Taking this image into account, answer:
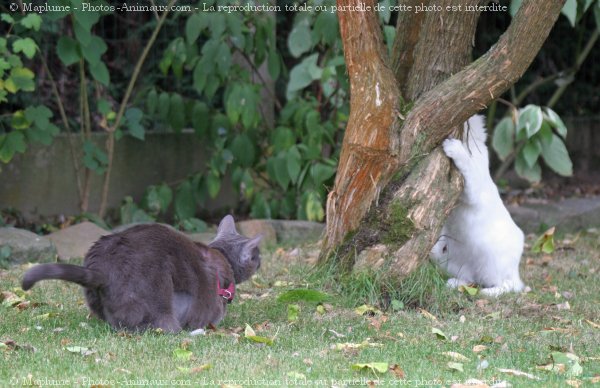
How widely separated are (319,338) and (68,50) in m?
3.75

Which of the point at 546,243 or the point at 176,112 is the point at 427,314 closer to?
the point at 546,243

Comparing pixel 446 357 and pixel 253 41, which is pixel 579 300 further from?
pixel 253 41

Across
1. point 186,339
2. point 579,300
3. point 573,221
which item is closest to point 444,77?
point 579,300

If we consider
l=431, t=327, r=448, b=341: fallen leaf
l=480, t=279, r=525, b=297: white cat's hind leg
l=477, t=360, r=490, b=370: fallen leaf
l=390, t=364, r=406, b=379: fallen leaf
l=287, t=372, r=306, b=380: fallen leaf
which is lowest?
l=480, t=279, r=525, b=297: white cat's hind leg

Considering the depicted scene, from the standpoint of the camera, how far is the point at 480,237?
590 centimetres

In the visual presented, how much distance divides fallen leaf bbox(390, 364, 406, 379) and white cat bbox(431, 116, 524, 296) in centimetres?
204

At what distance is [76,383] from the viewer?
3512 mm

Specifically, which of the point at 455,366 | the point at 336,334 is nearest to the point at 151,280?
the point at 336,334

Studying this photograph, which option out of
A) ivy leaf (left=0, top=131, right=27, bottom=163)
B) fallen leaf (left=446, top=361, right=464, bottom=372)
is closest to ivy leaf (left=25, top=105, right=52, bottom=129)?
ivy leaf (left=0, top=131, right=27, bottom=163)

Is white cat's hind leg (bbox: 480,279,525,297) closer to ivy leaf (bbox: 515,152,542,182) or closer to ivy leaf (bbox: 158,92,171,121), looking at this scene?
ivy leaf (bbox: 515,152,542,182)

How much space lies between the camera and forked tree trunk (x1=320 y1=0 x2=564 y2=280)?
526cm

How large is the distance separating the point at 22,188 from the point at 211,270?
13.9ft

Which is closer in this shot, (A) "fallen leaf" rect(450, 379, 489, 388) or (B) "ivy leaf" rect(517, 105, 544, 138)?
(A) "fallen leaf" rect(450, 379, 489, 388)

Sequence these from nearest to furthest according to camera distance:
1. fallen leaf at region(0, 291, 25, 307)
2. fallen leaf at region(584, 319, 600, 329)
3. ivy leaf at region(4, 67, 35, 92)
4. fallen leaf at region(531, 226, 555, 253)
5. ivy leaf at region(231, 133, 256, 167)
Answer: fallen leaf at region(584, 319, 600, 329), fallen leaf at region(0, 291, 25, 307), ivy leaf at region(4, 67, 35, 92), fallen leaf at region(531, 226, 555, 253), ivy leaf at region(231, 133, 256, 167)
